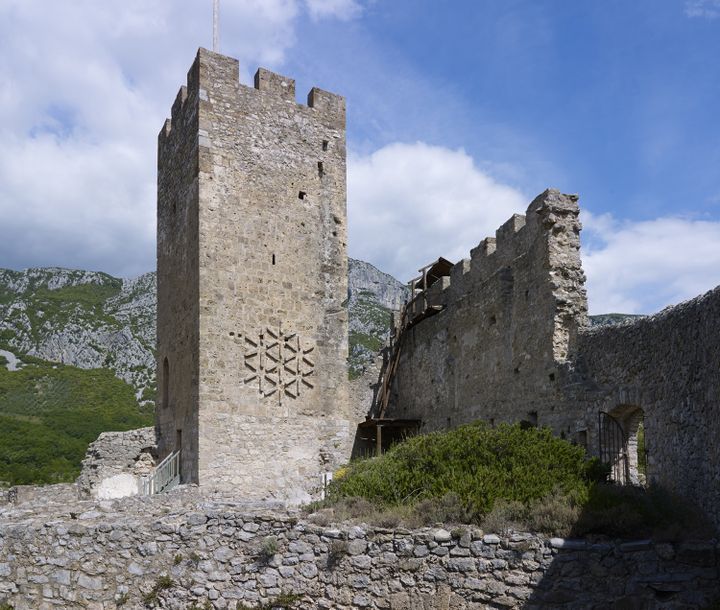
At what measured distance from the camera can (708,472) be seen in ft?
30.3

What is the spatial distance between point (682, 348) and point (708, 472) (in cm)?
158

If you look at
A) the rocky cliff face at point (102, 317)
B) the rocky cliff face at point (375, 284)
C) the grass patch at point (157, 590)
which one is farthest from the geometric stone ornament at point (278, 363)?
the rocky cliff face at point (375, 284)

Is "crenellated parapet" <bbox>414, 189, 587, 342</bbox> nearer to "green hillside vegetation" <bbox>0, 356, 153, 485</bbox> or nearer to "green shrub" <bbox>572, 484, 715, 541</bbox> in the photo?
"green shrub" <bbox>572, 484, 715, 541</bbox>

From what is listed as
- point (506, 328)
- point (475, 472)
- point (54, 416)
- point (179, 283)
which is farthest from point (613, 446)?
point (54, 416)

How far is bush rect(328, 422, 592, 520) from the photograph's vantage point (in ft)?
31.5

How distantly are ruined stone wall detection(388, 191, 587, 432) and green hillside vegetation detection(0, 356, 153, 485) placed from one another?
632 inches

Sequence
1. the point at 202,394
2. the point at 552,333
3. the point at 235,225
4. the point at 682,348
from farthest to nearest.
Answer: the point at 235,225
the point at 202,394
the point at 552,333
the point at 682,348

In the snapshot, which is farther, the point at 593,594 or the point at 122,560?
the point at 122,560

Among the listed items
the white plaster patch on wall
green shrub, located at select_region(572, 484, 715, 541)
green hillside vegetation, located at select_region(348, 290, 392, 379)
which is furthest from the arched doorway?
green hillside vegetation, located at select_region(348, 290, 392, 379)

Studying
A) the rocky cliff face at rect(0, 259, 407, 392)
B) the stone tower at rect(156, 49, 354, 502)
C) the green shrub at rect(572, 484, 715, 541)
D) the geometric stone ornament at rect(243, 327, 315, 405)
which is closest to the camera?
the green shrub at rect(572, 484, 715, 541)

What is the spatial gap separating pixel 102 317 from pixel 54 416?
2002 cm

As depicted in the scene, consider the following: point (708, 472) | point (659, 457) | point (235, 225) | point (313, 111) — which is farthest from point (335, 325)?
A: point (708, 472)

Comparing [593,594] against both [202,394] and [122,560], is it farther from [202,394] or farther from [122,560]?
[202,394]

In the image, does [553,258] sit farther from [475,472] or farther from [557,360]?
[475,472]
